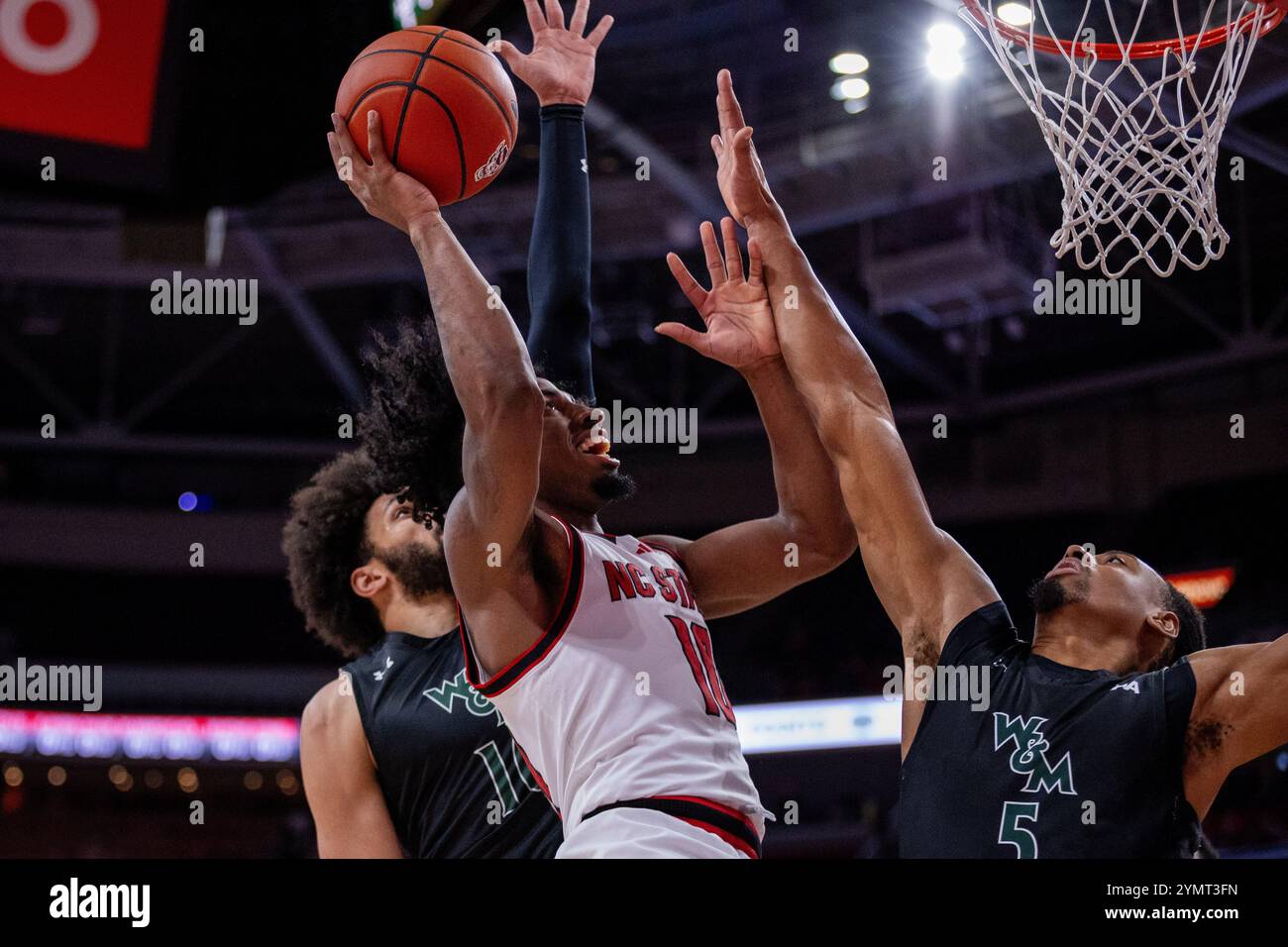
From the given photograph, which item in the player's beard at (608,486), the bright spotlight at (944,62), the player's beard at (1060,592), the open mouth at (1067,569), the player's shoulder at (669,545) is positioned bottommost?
the player's beard at (1060,592)

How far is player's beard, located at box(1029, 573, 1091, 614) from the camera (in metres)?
3.26

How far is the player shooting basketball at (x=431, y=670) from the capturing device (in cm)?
304

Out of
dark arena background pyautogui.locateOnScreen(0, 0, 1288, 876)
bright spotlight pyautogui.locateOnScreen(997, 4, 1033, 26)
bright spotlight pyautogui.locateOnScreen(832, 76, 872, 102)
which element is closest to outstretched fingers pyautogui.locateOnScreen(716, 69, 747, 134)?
bright spotlight pyautogui.locateOnScreen(997, 4, 1033, 26)

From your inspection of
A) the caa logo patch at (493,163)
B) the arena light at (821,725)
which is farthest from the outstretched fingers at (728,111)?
the arena light at (821,725)

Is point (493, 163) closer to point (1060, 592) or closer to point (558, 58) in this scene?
point (558, 58)

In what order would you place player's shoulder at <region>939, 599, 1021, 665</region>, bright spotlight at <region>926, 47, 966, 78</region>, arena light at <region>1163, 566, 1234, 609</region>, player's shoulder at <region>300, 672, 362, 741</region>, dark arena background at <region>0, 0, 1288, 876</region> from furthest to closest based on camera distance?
arena light at <region>1163, 566, 1234, 609</region> → dark arena background at <region>0, 0, 1288, 876</region> → bright spotlight at <region>926, 47, 966, 78</region> → player's shoulder at <region>300, 672, 362, 741</region> → player's shoulder at <region>939, 599, 1021, 665</region>

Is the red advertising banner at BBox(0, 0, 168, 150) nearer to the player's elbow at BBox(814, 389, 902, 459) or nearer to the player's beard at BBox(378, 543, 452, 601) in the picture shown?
the player's beard at BBox(378, 543, 452, 601)

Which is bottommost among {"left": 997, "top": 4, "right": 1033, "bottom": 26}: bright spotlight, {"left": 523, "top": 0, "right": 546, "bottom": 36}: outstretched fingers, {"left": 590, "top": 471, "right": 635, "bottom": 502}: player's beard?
{"left": 590, "top": 471, "right": 635, "bottom": 502}: player's beard

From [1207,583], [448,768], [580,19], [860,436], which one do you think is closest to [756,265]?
[860,436]

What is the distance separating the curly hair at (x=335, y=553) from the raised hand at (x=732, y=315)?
1.07 m

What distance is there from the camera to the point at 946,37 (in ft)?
27.3

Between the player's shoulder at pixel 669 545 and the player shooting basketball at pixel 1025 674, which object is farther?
the player's shoulder at pixel 669 545

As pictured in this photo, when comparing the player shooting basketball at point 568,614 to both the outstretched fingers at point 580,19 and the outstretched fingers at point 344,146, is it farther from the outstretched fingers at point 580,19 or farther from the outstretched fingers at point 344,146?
the outstretched fingers at point 580,19

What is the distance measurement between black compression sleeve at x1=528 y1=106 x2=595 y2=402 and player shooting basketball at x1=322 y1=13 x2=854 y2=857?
35 centimetres
